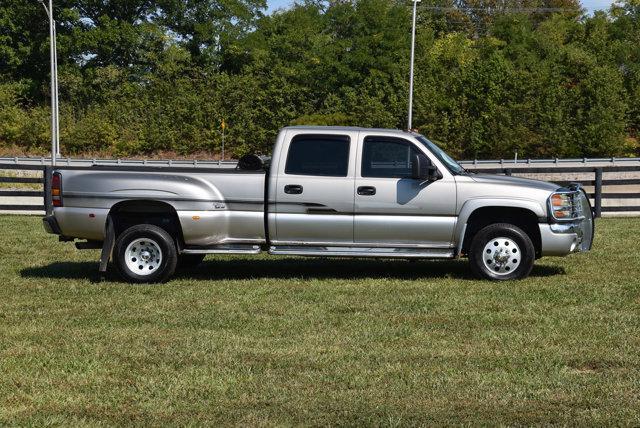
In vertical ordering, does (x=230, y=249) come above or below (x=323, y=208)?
below

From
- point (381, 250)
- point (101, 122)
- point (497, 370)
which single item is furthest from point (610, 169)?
point (101, 122)

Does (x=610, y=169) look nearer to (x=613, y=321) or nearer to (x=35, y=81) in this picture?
(x=613, y=321)

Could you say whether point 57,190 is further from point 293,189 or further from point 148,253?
point 293,189

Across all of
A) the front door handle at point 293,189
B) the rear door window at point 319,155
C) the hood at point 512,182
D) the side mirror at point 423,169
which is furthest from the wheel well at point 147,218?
the hood at point 512,182

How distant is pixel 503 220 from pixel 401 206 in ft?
4.40

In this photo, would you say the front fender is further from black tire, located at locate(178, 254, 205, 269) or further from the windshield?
black tire, located at locate(178, 254, 205, 269)

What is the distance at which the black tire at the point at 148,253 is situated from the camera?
11.5m

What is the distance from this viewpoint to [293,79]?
59.3 meters

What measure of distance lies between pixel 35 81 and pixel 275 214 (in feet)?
183

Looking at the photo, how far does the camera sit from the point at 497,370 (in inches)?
278

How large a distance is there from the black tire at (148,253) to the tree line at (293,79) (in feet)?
123

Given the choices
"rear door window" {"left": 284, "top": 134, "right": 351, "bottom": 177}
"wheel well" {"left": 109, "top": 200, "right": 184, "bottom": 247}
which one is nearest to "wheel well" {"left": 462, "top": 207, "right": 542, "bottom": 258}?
"rear door window" {"left": 284, "top": 134, "right": 351, "bottom": 177}

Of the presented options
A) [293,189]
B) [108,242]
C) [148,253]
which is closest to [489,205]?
[293,189]

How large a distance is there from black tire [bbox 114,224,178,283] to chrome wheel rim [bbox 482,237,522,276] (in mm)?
3753
